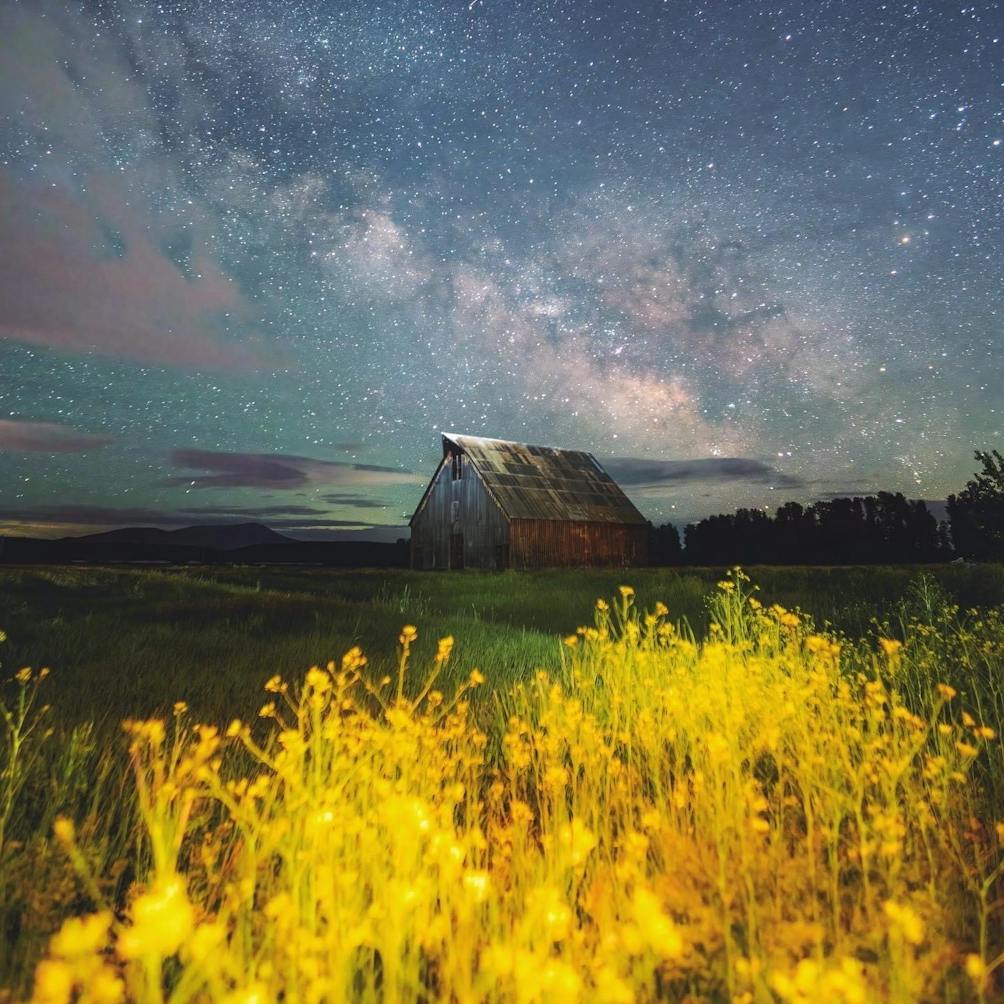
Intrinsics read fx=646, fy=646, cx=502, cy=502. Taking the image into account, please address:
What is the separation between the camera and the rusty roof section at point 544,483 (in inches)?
1176

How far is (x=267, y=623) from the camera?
9648mm

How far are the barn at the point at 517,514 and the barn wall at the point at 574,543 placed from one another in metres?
0.05

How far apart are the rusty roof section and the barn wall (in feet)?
1.32

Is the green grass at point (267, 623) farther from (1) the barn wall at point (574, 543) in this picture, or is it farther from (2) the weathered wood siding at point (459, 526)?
(2) the weathered wood siding at point (459, 526)

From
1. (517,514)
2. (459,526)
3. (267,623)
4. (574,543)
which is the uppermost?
(517,514)

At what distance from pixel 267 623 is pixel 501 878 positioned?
776 centimetres

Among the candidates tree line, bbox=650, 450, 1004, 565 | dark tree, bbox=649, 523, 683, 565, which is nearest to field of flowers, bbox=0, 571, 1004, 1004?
tree line, bbox=650, 450, 1004, 565

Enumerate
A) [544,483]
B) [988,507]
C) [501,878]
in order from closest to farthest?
[501,878] → [988,507] → [544,483]

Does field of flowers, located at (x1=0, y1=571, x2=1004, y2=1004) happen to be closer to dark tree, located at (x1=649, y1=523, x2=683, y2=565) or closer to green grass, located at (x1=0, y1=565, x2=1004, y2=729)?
green grass, located at (x1=0, y1=565, x2=1004, y2=729)

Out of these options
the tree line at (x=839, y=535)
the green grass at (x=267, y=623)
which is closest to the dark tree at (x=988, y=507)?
the green grass at (x=267, y=623)

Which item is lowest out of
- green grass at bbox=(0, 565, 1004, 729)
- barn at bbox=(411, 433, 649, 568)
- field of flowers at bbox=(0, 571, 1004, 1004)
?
green grass at bbox=(0, 565, 1004, 729)

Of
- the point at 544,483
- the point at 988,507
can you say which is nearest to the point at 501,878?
the point at 988,507

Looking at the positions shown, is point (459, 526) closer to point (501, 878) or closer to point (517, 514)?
point (517, 514)

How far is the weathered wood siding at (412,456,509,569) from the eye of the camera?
95.2 ft
